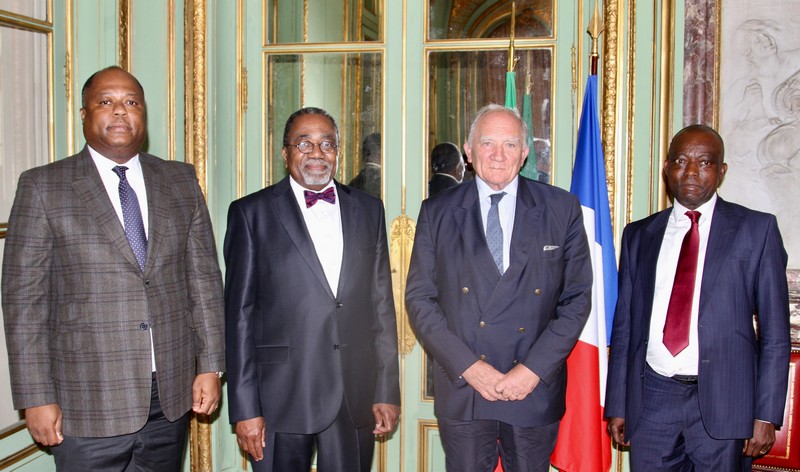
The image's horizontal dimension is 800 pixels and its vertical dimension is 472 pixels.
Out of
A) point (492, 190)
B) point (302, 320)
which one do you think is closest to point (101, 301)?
point (302, 320)

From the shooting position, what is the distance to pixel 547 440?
244 cm

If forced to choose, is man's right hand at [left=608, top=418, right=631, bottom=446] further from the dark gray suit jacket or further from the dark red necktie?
the dark gray suit jacket

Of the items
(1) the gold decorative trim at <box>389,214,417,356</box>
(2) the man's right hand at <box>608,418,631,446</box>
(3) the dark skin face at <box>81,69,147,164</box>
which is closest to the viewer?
(3) the dark skin face at <box>81,69,147,164</box>

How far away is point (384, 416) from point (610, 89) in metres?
1.80

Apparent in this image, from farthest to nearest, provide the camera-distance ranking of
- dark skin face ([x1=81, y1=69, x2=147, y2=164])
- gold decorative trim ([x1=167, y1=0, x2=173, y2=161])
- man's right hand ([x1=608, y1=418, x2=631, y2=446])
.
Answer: gold decorative trim ([x1=167, y1=0, x2=173, y2=161]) → man's right hand ([x1=608, y1=418, x2=631, y2=446]) → dark skin face ([x1=81, y1=69, x2=147, y2=164])

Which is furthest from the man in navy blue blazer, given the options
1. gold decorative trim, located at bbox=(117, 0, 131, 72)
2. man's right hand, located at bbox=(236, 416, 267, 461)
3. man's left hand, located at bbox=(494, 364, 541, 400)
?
gold decorative trim, located at bbox=(117, 0, 131, 72)

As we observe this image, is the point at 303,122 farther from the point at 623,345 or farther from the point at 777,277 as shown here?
the point at 777,277

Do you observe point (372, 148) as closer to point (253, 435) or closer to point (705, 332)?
point (253, 435)

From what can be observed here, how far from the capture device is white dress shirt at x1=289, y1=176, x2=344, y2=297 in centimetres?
247

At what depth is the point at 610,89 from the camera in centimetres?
317

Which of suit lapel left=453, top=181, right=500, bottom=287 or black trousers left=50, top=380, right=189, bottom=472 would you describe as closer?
black trousers left=50, top=380, right=189, bottom=472

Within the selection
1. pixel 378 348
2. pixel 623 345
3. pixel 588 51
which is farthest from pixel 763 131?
pixel 378 348

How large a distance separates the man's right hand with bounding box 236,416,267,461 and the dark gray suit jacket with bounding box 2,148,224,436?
23cm

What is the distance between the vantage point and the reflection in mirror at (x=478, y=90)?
133 inches
